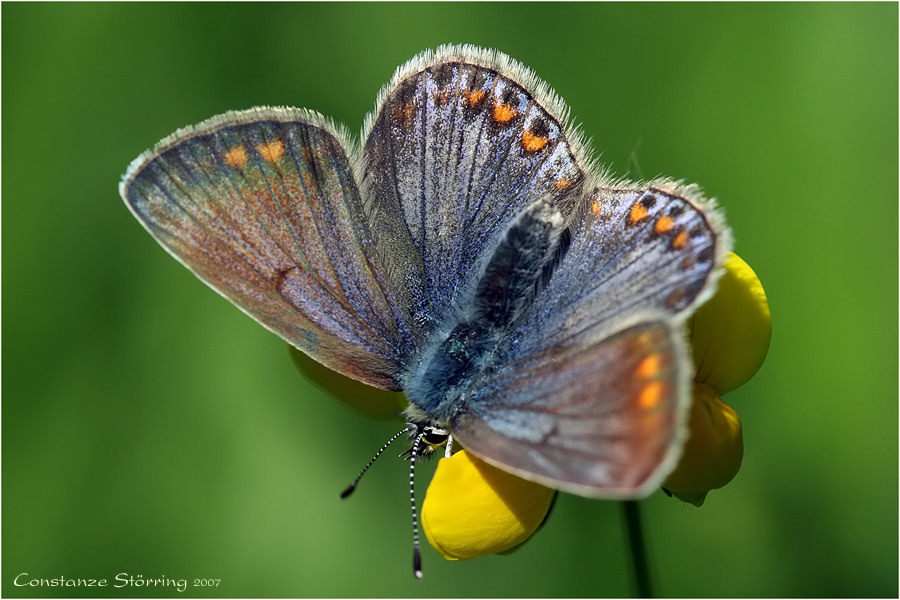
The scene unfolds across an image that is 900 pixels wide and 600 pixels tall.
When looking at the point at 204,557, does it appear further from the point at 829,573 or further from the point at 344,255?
the point at 829,573

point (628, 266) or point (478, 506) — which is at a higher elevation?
point (628, 266)

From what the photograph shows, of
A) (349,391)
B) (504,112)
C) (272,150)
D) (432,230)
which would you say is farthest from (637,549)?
(272,150)

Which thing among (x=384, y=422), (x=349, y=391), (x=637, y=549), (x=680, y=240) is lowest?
(x=384, y=422)

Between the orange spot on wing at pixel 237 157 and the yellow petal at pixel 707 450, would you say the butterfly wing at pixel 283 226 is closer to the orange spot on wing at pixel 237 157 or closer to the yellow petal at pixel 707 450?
the orange spot on wing at pixel 237 157

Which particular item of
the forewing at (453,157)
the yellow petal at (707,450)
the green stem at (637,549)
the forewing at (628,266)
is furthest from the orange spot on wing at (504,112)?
the green stem at (637,549)

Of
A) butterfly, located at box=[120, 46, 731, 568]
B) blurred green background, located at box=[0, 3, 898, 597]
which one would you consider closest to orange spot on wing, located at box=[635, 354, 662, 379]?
butterfly, located at box=[120, 46, 731, 568]

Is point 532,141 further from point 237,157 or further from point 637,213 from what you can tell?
point 237,157

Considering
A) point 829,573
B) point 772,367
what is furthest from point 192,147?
point 829,573
